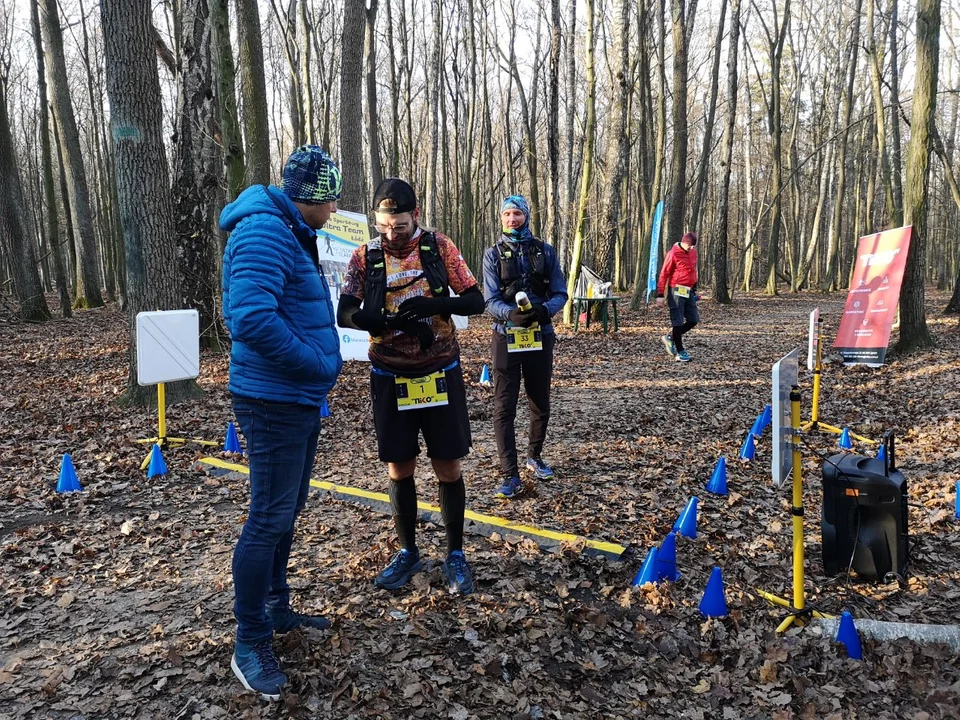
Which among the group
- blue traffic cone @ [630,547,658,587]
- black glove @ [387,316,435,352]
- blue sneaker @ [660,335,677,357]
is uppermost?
black glove @ [387,316,435,352]

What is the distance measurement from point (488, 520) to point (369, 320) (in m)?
1.92

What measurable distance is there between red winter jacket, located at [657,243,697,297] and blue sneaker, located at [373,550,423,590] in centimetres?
801

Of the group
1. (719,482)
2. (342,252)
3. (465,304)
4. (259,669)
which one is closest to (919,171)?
(719,482)

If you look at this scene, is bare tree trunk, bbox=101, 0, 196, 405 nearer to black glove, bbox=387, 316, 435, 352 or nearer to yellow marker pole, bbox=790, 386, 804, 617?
black glove, bbox=387, 316, 435, 352

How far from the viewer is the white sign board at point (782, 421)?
10.1 feet

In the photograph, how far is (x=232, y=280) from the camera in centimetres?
250

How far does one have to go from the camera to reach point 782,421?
3.19 meters

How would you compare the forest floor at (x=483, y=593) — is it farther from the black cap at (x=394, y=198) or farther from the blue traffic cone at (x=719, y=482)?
the black cap at (x=394, y=198)

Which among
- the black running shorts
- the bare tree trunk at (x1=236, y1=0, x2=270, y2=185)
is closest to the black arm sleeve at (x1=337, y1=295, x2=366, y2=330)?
the black running shorts

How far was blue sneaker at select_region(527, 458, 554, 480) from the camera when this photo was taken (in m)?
5.43

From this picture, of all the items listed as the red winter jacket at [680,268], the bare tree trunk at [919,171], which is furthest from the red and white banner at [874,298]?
the red winter jacket at [680,268]

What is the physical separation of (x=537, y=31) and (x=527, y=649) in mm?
31208

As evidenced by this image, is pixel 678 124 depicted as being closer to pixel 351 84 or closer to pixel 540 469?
pixel 351 84

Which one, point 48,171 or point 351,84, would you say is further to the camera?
point 48,171
